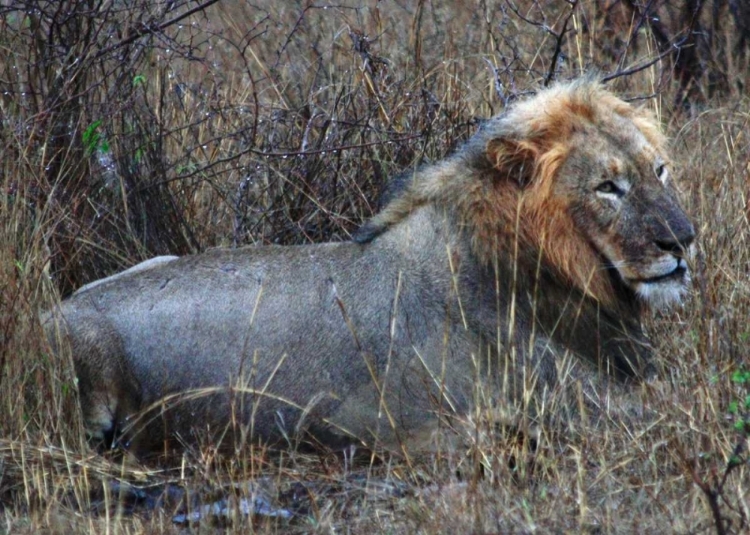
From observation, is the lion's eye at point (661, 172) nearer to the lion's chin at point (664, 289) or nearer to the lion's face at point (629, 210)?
the lion's face at point (629, 210)

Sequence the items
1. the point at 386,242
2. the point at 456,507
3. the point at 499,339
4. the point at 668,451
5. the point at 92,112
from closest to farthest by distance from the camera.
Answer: the point at 456,507
the point at 668,451
the point at 499,339
the point at 386,242
the point at 92,112

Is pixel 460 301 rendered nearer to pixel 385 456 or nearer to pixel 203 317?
pixel 385 456

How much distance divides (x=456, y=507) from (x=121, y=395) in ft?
4.79

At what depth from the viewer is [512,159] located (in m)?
4.18

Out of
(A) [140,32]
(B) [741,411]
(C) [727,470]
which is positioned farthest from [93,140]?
(C) [727,470]

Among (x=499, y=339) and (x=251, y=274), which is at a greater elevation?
(x=251, y=274)

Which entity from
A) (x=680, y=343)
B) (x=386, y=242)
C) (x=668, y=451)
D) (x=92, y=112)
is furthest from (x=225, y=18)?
(x=668, y=451)

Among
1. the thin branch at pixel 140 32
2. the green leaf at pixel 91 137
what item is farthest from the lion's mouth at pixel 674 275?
the green leaf at pixel 91 137

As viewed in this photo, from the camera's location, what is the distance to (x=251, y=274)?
4160mm

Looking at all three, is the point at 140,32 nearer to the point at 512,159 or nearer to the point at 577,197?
the point at 512,159

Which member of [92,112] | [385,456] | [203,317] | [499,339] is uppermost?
[92,112]

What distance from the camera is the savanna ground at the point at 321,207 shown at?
3322 millimetres

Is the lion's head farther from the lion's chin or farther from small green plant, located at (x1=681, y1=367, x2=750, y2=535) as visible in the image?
small green plant, located at (x1=681, y1=367, x2=750, y2=535)

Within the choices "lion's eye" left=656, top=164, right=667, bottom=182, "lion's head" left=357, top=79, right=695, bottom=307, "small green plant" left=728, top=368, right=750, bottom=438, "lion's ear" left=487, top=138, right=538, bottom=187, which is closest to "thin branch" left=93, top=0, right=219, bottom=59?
"lion's head" left=357, top=79, right=695, bottom=307
